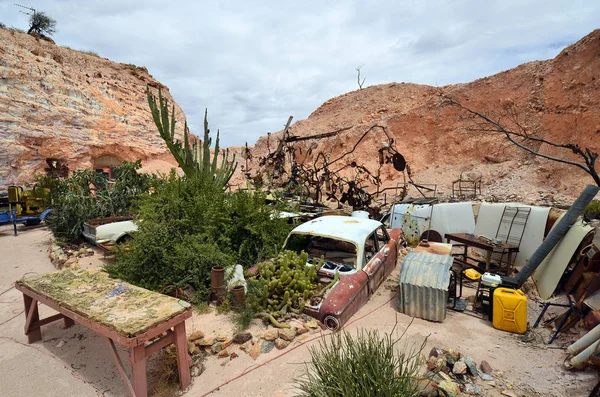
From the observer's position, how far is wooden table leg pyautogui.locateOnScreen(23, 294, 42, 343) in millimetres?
4324

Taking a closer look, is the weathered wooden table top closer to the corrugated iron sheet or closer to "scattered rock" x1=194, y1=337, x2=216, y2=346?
"scattered rock" x1=194, y1=337, x2=216, y2=346

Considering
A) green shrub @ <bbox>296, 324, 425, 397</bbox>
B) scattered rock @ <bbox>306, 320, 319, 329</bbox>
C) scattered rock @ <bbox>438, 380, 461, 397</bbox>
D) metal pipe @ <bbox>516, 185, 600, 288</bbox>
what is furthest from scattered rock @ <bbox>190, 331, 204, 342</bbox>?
metal pipe @ <bbox>516, 185, 600, 288</bbox>

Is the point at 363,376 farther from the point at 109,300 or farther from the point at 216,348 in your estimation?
the point at 109,300

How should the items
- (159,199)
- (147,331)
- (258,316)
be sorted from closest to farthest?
(147,331) → (258,316) → (159,199)

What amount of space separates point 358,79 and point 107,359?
4486cm

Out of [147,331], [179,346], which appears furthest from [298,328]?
[147,331]

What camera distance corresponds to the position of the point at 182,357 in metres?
3.34

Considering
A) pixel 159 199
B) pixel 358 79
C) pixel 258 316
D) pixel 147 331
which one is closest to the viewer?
pixel 147 331

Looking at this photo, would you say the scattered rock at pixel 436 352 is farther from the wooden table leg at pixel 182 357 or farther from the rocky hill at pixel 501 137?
the rocky hill at pixel 501 137

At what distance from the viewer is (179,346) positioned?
332 cm

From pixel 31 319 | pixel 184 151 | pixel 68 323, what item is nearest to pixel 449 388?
pixel 68 323

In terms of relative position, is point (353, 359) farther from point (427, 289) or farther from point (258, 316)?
point (427, 289)

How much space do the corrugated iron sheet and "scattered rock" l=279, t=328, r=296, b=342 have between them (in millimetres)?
1947

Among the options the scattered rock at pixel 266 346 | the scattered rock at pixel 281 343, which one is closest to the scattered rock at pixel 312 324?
the scattered rock at pixel 281 343
